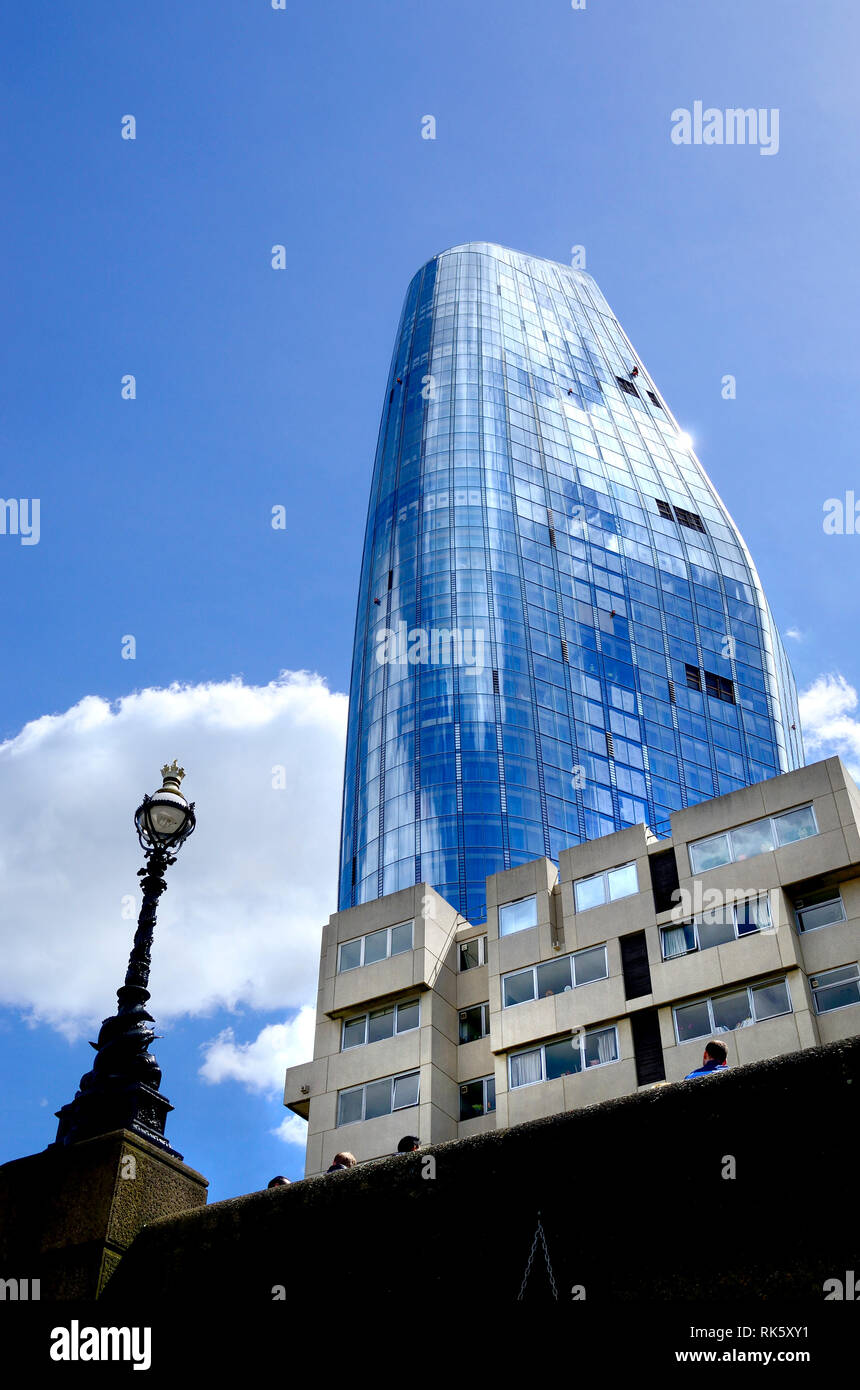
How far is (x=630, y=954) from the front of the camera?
43.5m

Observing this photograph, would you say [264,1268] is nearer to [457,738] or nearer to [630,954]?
[630,954]

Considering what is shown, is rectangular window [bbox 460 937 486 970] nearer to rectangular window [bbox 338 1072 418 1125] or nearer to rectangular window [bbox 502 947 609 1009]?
rectangular window [bbox 502 947 609 1009]

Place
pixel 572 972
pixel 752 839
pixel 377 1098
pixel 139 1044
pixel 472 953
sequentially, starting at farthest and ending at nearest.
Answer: pixel 472 953
pixel 377 1098
pixel 572 972
pixel 752 839
pixel 139 1044

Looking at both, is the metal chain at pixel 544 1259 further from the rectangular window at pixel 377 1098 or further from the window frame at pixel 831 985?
the rectangular window at pixel 377 1098

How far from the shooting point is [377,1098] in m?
45.8

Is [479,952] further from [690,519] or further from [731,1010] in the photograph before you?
[690,519]

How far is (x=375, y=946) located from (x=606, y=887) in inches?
396

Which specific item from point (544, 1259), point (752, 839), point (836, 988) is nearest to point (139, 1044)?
point (544, 1259)

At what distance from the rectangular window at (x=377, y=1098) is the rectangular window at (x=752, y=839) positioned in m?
13.0

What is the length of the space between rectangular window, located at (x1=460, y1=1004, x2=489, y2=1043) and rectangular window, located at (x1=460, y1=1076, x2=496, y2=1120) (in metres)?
1.71

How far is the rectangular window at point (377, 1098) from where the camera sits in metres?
45.3

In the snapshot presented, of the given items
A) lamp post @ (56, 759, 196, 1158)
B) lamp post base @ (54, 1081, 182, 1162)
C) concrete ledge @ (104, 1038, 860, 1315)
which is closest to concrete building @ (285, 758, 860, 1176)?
lamp post @ (56, 759, 196, 1158)

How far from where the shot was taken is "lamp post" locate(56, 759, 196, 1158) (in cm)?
1071
